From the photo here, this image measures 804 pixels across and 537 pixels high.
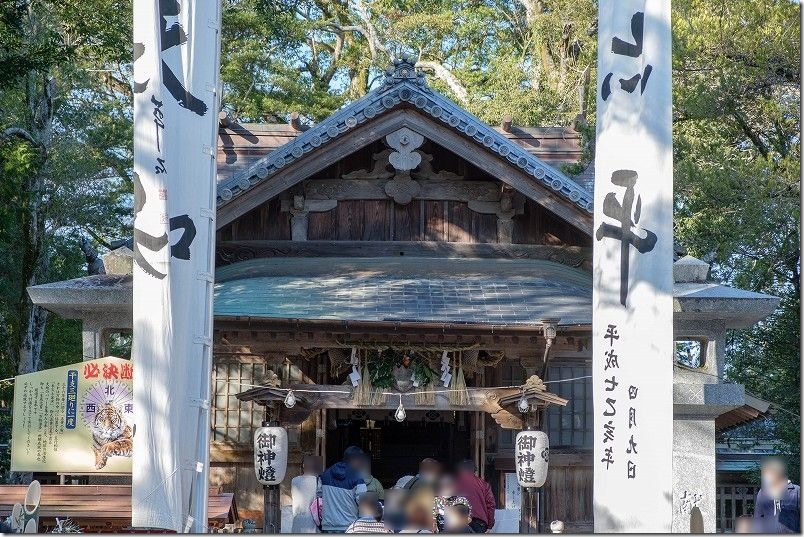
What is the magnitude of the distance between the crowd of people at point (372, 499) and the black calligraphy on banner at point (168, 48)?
4.22 meters

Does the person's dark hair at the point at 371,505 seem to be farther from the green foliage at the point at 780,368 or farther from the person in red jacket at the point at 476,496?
the green foliage at the point at 780,368

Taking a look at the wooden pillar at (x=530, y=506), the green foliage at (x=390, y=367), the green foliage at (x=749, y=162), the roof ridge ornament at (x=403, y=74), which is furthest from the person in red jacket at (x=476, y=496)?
the green foliage at (x=749, y=162)

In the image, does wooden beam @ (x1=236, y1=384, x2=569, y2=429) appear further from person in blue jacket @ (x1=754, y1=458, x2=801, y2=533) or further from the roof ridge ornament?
the roof ridge ornament

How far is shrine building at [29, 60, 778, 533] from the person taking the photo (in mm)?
13047

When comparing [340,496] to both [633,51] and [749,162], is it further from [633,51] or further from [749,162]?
[749,162]

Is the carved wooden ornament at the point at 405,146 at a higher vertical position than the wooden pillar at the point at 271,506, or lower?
higher

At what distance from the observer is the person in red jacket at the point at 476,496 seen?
11664 mm

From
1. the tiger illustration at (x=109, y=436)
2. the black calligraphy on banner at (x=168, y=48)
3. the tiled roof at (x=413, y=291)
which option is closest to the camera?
the black calligraphy on banner at (x=168, y=48)

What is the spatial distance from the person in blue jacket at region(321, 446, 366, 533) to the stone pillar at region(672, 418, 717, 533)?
4.18 m

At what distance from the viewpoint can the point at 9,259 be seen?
21.8m

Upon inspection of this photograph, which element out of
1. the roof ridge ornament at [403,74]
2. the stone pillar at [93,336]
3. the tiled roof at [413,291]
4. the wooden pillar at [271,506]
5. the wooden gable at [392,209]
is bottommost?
the wooden pillar at [271,506]

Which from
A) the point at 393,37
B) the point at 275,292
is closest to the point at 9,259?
the point at 275,292

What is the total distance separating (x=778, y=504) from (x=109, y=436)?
7.48 m

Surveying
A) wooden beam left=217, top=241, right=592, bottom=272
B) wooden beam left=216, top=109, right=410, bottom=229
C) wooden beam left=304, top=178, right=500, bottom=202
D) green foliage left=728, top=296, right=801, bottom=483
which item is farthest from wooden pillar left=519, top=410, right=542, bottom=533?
green foliage left=728, top=296, right=801, bottom=483
